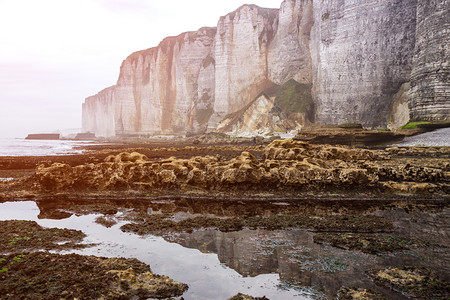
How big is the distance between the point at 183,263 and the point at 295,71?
69.1 meters

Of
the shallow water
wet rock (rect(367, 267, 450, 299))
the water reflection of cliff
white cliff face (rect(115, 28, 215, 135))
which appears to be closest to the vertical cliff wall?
the shallow water

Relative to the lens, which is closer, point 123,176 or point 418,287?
point 418,287

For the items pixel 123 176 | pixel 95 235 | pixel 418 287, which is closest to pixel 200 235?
pixel 95 235

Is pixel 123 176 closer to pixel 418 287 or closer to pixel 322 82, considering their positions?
pixel 418 287

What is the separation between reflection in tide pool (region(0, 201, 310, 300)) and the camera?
16.0 ft

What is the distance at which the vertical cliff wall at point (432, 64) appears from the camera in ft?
105

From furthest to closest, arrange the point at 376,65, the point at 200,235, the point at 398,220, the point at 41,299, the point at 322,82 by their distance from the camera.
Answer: the point at 322,82, the point at 376,65, the point at 398,220, the point at 200,235, the point at 41,299

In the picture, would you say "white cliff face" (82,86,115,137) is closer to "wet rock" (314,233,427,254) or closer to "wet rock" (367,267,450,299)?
"wet rock" (314,233,427,254)

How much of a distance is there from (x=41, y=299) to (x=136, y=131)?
347 ft

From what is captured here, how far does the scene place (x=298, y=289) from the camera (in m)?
4.92

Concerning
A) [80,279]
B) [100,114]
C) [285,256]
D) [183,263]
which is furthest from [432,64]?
[100,114]

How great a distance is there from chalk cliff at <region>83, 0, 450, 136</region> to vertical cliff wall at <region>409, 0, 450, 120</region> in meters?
0.11

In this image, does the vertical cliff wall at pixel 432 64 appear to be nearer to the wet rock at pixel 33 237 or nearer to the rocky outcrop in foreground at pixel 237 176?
the rocky outcrop in foreground at pixel 237 176

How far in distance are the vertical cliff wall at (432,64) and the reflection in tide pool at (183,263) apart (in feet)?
113
